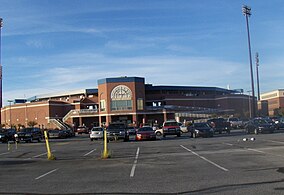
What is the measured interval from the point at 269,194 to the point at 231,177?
2.70 meters

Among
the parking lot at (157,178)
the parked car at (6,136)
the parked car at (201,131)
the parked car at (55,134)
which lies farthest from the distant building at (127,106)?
the parking lot at (157,178)

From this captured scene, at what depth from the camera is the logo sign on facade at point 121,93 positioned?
99.9m

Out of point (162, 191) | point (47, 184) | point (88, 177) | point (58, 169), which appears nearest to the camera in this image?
point (162, 191)

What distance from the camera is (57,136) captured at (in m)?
54.9

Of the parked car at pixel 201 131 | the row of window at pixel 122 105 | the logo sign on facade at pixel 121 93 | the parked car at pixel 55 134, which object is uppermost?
the logo sign on facade at pixel 121 93

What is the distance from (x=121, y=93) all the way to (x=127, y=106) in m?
3.75

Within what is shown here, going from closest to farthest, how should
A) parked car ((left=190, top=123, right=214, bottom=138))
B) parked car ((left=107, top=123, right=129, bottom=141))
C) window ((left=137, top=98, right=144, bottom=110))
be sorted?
parked car ((left=107, top=123, right=129, bottom=141)) < parked car ((left=190, top=123, right=214, bottom=138)) < window ((left=137, top=98, right=144, bottom=110))

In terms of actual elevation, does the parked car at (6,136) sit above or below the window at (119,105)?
below

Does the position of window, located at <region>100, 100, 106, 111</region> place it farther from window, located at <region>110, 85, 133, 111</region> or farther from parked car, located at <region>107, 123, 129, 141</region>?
parked car, located at <region>107, 123, 129, 141</region>

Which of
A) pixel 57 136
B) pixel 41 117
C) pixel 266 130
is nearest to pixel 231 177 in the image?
pixel 266 130

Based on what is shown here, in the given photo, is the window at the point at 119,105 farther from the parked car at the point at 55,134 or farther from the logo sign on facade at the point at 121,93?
the parked car at the point at 55,134

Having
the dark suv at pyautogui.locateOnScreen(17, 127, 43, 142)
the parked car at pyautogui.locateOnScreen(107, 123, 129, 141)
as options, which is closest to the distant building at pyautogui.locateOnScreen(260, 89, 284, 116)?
the dark suv at pyautogui.locateOnScreen(17, 127, 43, 142)

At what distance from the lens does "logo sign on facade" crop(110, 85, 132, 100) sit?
9994 cm

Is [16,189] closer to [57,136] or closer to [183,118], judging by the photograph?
[57,136]
